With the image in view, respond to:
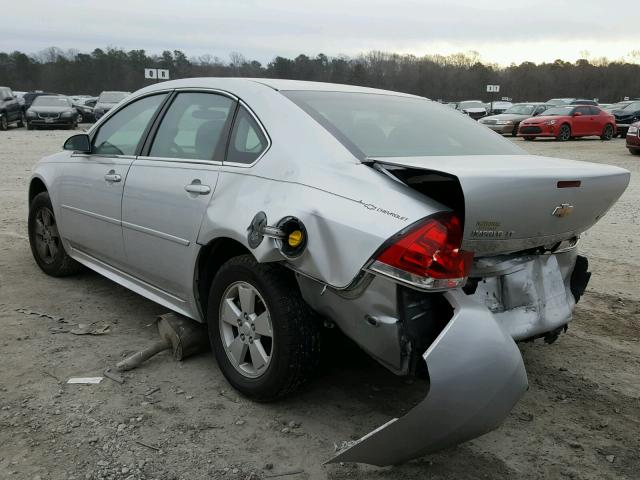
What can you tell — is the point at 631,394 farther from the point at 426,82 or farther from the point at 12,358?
the point at 426,82

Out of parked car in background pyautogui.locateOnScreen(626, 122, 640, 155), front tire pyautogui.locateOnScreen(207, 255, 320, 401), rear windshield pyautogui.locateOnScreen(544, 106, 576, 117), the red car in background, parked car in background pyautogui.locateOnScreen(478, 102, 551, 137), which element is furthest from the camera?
parked car in background pyautogui.locateOnScreen(478, 102, 551, 137)

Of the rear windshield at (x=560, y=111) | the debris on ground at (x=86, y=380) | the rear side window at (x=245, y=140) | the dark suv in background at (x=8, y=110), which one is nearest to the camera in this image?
the rear side window at (x=245, y=140)

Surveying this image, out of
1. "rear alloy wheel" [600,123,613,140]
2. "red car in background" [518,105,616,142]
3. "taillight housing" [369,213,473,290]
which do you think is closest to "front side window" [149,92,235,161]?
"taillight housing" [369,213,473,290]

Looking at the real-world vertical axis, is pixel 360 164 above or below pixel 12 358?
above

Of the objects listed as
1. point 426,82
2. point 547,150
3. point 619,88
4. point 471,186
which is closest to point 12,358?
point 471,186

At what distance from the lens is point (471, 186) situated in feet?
7.35

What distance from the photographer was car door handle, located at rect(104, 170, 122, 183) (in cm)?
389

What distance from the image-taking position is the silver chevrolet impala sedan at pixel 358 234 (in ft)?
7.54

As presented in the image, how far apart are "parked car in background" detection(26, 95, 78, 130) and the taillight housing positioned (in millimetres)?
26489

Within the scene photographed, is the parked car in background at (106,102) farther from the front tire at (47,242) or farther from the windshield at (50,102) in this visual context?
the front tire at (47,242)

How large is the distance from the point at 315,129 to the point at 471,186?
94 cm

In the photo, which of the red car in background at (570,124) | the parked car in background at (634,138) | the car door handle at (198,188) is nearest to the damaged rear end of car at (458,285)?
the car door handle at (198,188)

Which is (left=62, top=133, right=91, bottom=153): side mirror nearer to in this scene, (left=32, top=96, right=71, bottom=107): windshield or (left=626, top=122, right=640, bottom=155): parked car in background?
(left=626, top=122, right=640, bottom=155): parked car in background

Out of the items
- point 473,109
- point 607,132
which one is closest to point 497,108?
point 473,109
